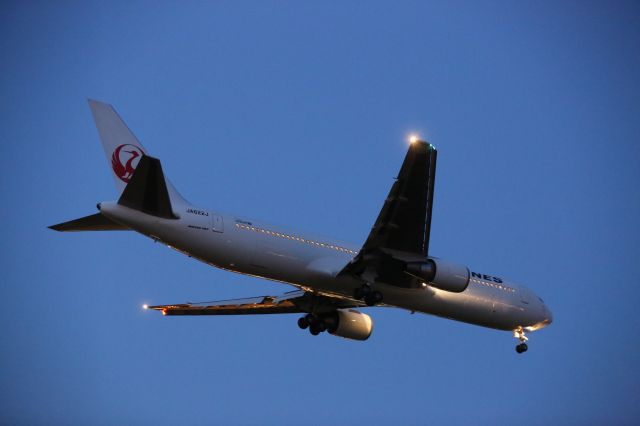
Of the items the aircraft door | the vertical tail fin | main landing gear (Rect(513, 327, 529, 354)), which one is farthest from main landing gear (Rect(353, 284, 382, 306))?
main landing gear (Rect(513, 327, 529, 354))

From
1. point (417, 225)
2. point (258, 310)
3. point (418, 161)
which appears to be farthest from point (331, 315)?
point (418, 161)

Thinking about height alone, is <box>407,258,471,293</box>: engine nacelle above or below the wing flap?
above

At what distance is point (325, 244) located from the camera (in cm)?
2730

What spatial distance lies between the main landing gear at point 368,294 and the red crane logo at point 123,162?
795 centimetres

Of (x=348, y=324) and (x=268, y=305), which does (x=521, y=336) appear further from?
(x=268, y=305)

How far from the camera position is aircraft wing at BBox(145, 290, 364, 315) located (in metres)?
31.1

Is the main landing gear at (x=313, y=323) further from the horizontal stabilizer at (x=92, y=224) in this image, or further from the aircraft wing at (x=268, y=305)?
the horizontal stabilizer at (x=92, y=224)

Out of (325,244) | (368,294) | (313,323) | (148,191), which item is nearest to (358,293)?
(368,294)

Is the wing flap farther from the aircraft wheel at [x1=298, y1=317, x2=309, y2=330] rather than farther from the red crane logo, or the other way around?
the red crane logo

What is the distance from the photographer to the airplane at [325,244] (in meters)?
23.5

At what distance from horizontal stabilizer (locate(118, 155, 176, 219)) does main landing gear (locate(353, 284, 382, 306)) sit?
6.44 meters

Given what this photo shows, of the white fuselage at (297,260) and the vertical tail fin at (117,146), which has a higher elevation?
the vertical tail fin at (117,146)

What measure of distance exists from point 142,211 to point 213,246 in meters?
2.56

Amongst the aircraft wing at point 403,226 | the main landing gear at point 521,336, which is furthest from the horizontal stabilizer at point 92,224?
the main landing gear at point 521,336
